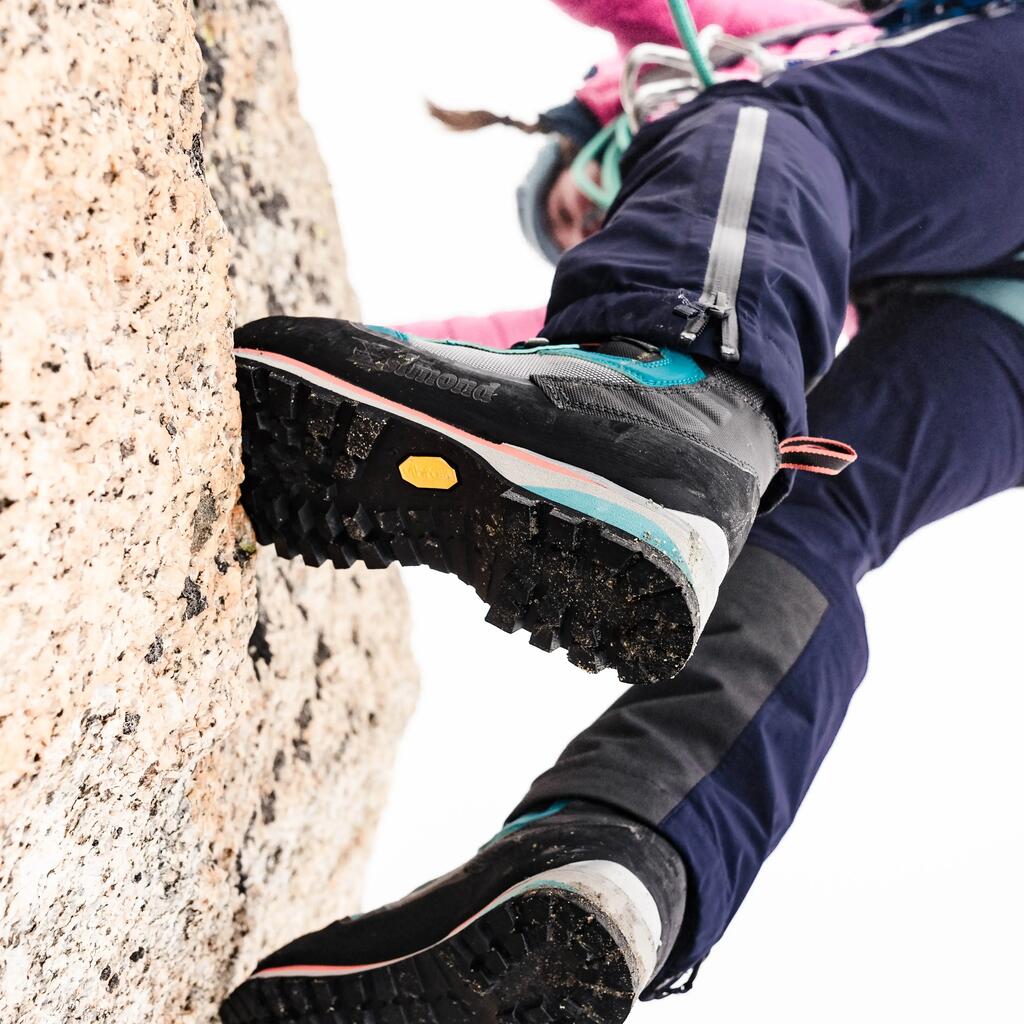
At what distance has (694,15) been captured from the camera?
3.56 ft

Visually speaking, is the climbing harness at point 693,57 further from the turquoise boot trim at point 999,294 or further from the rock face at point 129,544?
the rock face at point 129,544

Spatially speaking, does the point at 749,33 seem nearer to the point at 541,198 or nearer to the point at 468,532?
the point at 541,198

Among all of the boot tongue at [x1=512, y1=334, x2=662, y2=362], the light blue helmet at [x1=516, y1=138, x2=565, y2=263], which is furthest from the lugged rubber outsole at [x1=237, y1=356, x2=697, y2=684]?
the light blue helmet at [x1=516, y1=138, x2=565, y2=263]

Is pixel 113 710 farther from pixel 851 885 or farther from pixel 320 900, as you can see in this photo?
pixel 851 885

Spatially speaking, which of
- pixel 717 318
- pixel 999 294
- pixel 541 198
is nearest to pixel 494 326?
pixel 541 198

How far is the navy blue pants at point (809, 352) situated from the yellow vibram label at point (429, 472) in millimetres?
165

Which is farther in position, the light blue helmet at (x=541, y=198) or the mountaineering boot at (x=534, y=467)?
the light blue helmet at (x=541, y=198)

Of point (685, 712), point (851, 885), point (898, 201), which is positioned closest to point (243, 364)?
point (685, 712)

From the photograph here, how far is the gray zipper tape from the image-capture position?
69 centimetres

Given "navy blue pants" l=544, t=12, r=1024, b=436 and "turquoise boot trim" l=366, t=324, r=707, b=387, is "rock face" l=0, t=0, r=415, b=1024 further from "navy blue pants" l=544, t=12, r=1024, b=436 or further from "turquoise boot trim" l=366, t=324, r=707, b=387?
"navy blue pants" l=544, t=12, r=1024, b=436

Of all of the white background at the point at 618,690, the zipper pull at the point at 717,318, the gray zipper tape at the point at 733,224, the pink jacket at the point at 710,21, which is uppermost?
the pink jacket at the point at 710,21

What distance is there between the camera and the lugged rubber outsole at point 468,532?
60 cm

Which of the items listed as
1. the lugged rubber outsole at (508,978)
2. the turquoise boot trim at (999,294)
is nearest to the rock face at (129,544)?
the lugged rubber outsole at (508,978)

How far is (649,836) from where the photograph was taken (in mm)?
740
